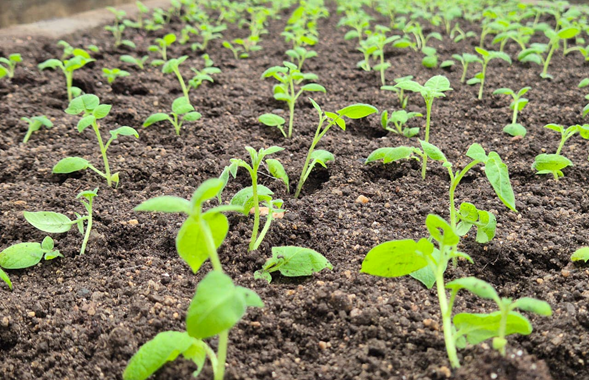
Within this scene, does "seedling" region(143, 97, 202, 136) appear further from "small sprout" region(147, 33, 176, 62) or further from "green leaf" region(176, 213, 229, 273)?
"green leaf" region(176, 213, 229, 273)

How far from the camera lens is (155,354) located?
1.08 m

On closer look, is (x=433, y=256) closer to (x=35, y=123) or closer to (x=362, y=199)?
(x=362, y=199)

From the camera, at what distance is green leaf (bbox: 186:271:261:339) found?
941 millimetres

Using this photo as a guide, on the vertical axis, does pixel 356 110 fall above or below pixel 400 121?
above

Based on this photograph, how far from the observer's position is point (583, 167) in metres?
2.21

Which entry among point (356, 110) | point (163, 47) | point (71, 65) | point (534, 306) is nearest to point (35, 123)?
point (71, 65)

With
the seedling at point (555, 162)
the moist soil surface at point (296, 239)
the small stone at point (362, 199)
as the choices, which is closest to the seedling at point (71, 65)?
the moist soil surface at point (296, 239)

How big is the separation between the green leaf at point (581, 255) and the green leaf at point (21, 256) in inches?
67.4

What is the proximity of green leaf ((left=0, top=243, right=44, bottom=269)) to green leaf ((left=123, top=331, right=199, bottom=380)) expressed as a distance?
29.9 inches

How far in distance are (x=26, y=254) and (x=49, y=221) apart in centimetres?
14

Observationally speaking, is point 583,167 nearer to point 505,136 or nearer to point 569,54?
point 505,136

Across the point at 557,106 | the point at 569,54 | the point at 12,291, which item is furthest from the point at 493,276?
the point at 569,54

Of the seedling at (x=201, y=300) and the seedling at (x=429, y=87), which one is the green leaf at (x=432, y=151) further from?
the seedling at (x=201, y=300)

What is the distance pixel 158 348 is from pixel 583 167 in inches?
77.8
